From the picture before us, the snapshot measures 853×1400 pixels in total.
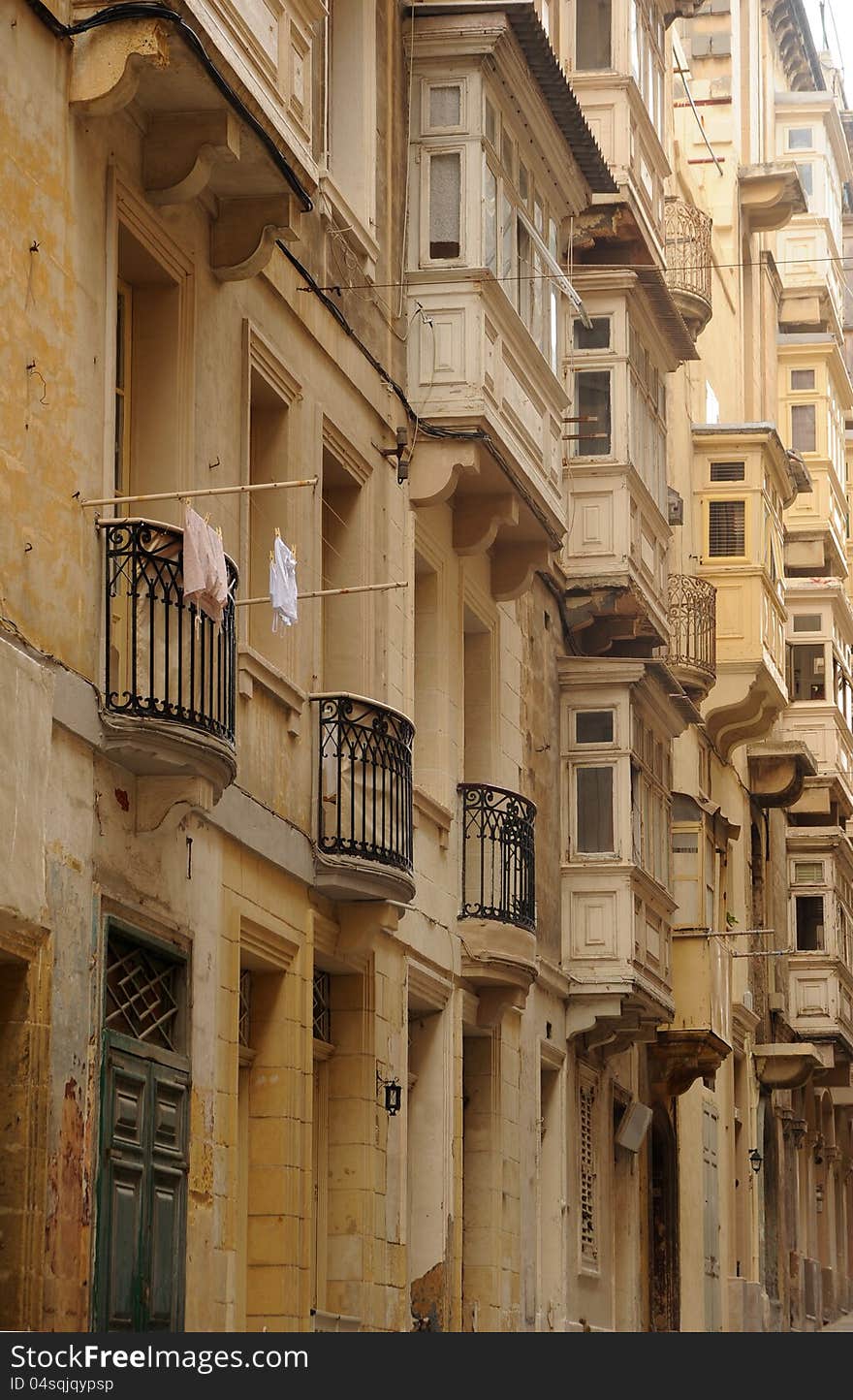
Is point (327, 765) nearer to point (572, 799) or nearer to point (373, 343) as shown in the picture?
point (373, 343)

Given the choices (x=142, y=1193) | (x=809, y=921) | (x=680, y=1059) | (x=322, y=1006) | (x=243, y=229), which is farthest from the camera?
(x=809, y=921)

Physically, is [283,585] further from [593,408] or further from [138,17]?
[593,408]

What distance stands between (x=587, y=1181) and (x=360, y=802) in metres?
10.2

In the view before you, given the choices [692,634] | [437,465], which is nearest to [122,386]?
[437,465]

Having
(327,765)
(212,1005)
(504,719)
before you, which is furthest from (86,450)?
(504,719)

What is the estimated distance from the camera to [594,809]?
2622 cm

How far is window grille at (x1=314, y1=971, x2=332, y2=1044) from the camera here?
1803 cm

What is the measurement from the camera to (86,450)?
43.7 ft

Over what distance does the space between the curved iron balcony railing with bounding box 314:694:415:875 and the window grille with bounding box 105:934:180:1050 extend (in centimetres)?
285

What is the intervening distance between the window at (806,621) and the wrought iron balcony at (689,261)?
14.4 meters

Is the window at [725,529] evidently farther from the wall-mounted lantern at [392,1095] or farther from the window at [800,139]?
the wall-mounted lantern at [392,1095]

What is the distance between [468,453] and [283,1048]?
5.23 m

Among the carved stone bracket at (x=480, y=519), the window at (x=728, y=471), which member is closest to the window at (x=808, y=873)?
the window at (x=728, y=471)

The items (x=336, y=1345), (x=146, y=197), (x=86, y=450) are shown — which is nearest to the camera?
(x=336, y=1345)
